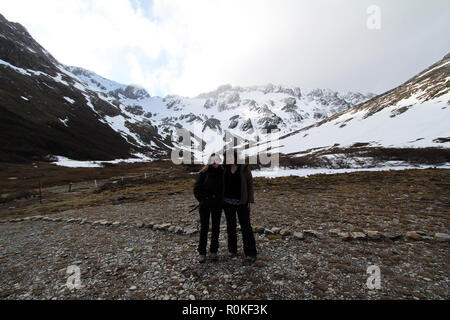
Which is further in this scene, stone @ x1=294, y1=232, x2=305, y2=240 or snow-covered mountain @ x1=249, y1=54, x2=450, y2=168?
snow-covered mountain @ x1=249, y1=54, x2=450, y2=168

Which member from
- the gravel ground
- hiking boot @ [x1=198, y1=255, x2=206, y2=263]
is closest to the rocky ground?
the gravel ground

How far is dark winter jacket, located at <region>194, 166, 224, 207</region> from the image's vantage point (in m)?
6.78

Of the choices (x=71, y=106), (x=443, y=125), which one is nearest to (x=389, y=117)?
(x=443, y=125)

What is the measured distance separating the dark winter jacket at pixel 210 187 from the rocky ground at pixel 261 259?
7.63ft

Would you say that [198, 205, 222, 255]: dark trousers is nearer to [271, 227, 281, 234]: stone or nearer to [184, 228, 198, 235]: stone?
[184, 228, 198, 235]: stone

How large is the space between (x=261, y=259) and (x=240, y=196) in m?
2.50

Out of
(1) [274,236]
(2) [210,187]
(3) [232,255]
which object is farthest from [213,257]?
(1) [274,236]

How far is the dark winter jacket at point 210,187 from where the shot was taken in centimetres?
678

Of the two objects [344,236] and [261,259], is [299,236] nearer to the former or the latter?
[344,236]

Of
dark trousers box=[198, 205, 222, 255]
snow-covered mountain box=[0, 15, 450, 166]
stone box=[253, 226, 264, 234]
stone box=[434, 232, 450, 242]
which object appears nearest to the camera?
dark trousers box=[198, 205, 222, 255]

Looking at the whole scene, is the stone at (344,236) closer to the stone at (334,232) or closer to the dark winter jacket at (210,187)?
the stone at (334,232)

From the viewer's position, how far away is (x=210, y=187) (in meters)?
6.76
